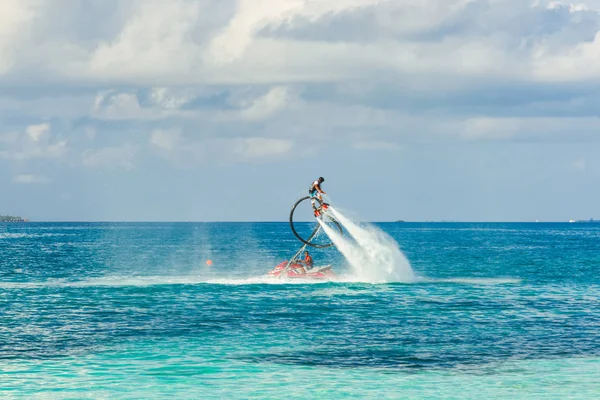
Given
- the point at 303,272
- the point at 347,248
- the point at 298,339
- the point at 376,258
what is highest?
the point at 347,248

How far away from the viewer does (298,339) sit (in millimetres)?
41156

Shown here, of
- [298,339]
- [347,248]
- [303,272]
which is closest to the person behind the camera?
[298,339]

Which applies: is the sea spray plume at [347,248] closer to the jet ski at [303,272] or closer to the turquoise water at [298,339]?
the turquoise water at [298,339]

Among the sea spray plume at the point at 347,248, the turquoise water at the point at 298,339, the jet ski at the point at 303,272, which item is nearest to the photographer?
the turquoise water at the point at 298,339

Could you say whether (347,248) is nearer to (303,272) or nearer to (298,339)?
(303,272)

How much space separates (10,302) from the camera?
5725cm

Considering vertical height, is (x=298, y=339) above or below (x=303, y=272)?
below

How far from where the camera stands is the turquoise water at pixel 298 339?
101 feet

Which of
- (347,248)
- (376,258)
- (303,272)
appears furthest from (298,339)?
(376,258)

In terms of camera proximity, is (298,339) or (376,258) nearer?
(298,339)

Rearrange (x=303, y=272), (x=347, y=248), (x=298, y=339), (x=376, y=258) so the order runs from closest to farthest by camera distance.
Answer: (x=298, y=339), (x=347, y=248), (x=303, y=272), (x=376, y=258)

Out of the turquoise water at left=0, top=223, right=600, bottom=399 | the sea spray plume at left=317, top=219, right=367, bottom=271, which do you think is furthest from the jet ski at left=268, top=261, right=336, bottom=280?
the sea spray plume at left=317, top=219, right=367, bottom=271

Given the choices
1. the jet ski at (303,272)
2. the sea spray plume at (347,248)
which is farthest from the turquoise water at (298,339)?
the sea spray plume at (347,248)

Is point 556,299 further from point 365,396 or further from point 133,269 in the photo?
point 133,269
